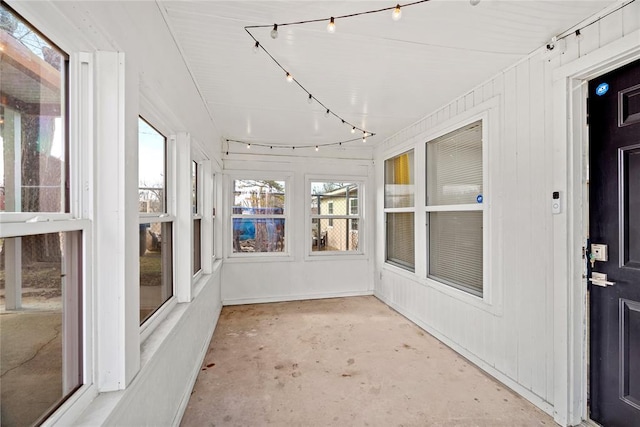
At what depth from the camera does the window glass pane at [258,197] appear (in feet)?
15.1

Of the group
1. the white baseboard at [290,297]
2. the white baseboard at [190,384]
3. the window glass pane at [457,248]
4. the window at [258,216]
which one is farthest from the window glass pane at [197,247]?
the window glass pane at [457,248]

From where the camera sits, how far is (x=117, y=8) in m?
1.14

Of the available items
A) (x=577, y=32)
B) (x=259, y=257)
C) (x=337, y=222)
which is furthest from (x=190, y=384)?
(x=577, y=32)

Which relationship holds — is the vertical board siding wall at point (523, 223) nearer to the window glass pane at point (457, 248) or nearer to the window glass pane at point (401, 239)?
the window glass pane at point (457, 248)

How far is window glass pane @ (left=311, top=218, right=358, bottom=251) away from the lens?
192 inches

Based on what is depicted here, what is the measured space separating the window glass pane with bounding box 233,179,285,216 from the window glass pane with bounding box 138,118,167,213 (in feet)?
8.35

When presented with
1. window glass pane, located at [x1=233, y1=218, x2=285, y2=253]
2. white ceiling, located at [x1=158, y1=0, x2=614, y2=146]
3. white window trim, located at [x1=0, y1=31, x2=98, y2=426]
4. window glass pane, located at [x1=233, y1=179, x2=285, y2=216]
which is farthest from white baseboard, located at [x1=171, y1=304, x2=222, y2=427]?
white ceiling, located at [x1=158, y1=0, x2=614, y2=146]

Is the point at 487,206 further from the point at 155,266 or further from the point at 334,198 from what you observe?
the point at 334,198

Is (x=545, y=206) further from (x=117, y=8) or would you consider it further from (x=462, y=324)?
(x=117, y=8)

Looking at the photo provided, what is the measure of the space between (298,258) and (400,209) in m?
1.78

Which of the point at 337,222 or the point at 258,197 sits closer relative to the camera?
the point at 258,197

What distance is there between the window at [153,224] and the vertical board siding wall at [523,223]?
2555 mm

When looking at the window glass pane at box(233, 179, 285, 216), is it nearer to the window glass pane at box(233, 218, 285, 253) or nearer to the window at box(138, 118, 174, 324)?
the window glass pane at box(233, 218, 285, 253)

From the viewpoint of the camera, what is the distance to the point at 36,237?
90 cm
